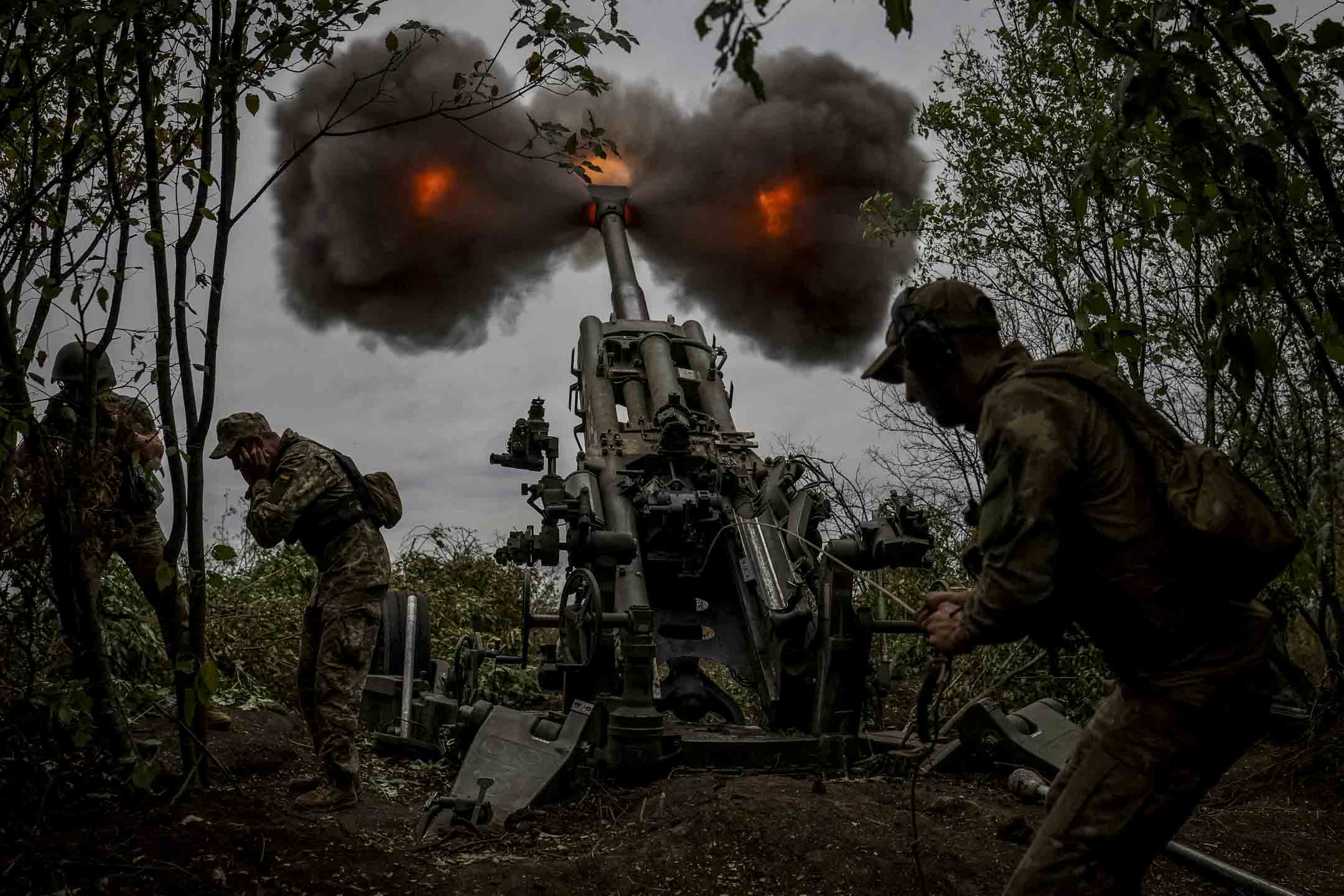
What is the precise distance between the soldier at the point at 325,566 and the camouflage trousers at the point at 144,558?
0.59m

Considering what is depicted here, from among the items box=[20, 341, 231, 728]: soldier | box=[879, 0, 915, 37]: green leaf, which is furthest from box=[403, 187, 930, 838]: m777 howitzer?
box=[879, 0, 915, 37]: green leaf

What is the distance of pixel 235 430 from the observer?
241 inches

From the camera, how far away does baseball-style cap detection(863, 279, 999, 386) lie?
3.01 meters

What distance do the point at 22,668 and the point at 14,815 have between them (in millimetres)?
992

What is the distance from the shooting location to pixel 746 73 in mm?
2168

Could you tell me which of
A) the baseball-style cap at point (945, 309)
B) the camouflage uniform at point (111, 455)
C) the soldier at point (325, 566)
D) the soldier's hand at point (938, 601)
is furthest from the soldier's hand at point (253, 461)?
the soldier's hand at point (938, 601)

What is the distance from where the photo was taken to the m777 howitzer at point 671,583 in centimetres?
637

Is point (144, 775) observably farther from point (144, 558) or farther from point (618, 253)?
point (618, 253)

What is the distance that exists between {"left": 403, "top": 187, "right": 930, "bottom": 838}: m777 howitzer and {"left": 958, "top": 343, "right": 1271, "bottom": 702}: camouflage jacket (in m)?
3.13

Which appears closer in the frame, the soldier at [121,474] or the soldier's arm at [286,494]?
the soldier at [121,474]

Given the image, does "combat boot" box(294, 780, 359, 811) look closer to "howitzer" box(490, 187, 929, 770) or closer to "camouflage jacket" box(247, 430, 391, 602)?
"camouflage jacket" box(247, 430, 391, 602)

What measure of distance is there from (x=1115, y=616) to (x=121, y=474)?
153 inches

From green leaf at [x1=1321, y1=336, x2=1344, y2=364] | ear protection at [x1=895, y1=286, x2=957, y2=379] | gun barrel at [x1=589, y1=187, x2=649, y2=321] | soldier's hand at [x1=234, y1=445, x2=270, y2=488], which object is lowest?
ear protection at [x1=895, y1=286, x2=957, y2=379]

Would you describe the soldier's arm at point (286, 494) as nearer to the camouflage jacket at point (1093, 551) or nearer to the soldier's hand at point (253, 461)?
the soldier's hand at point (253, 461)
